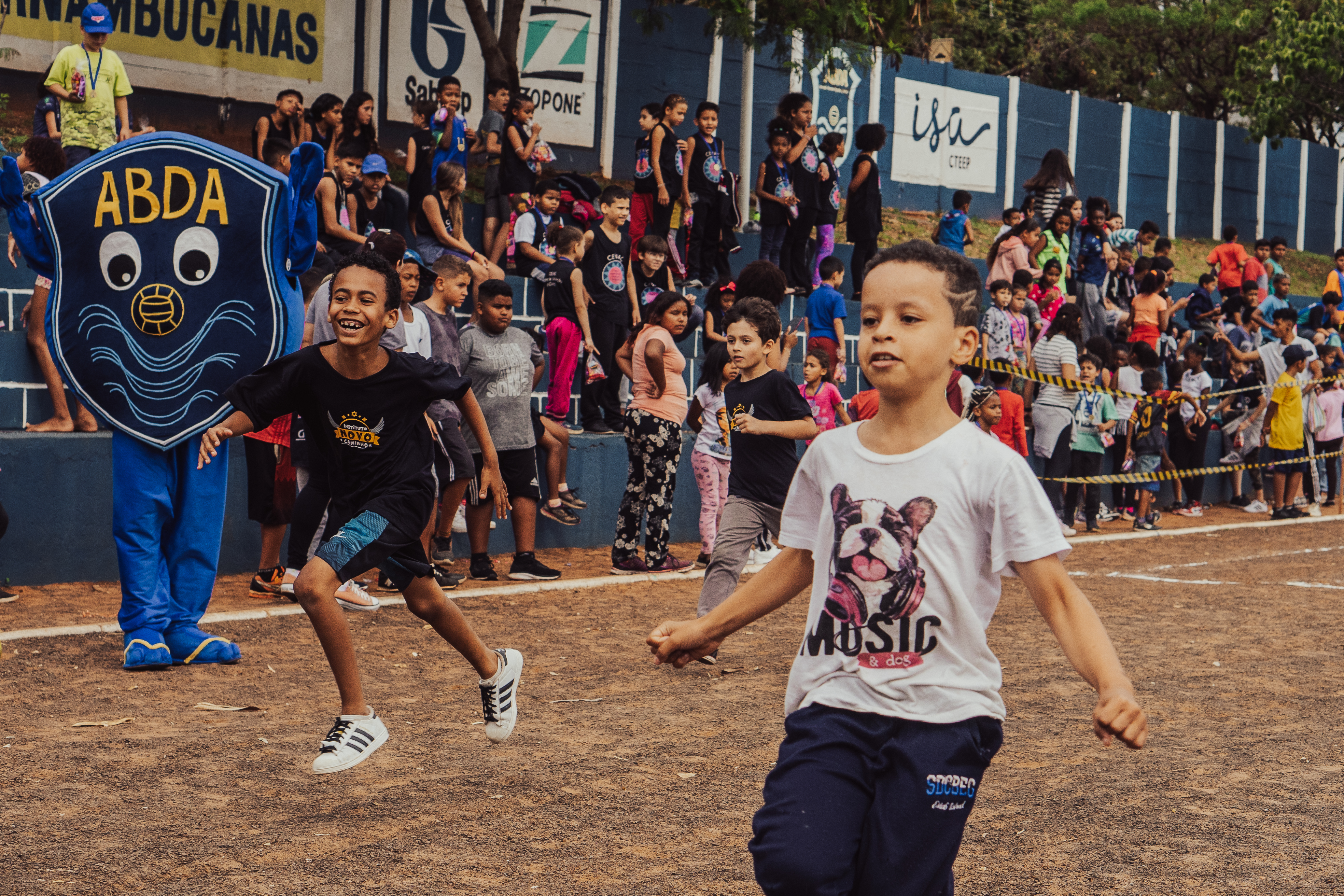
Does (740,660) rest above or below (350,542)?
below

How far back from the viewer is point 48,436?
9.07 metres

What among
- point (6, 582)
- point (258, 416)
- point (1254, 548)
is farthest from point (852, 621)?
point (1254, 548)

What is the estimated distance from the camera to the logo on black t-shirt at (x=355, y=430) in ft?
18.0

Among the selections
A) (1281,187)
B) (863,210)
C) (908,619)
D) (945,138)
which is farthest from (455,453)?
(1281,187)

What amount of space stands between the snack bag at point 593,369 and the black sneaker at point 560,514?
3.53 feet

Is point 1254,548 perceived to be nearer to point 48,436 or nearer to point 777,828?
point 48,436

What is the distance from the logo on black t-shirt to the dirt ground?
3.85 feet

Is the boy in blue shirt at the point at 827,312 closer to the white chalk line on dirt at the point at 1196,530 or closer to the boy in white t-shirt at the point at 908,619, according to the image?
the white chalk line on dirt at the point at 1196,530

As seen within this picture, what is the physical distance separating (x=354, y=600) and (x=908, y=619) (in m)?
6.24

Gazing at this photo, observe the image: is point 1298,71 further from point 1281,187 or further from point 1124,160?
point 1124,160

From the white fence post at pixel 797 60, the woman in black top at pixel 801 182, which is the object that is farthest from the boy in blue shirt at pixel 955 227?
the white fence post at pixel 797 60

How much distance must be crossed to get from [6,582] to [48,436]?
0.90 m

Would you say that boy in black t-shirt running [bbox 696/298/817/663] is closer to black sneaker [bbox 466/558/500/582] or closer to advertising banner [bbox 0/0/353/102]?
black sneaker [bbox 466/558/500/582]

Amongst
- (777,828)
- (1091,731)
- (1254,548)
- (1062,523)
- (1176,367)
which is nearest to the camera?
(777,828)
